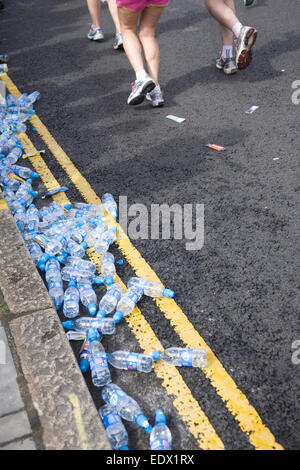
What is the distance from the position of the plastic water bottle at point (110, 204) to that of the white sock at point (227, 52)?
12.2ft

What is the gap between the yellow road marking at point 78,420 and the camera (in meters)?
2.34

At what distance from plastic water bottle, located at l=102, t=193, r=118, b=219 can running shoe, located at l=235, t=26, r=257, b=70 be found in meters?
3.21

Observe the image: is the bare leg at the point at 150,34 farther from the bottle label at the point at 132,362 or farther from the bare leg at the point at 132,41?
the bottle label at the point at 132,362

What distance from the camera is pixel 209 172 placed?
15.9 feet

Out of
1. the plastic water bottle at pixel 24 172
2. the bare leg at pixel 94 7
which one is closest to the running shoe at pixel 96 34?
the bare leg at pixel 94 7

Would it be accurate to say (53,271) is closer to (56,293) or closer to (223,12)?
(56,293)

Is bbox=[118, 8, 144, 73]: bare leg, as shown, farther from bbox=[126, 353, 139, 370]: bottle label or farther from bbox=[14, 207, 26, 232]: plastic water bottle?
bbox=[126, 353, 139, 370]: bottle label

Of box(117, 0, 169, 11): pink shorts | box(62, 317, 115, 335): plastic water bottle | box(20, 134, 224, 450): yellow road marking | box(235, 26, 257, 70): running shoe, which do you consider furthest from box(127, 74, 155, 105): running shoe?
box(62, 317, 115, 335): plastic water bottle

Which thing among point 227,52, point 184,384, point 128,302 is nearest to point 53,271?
point 128,302

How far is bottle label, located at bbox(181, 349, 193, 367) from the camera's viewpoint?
2.95 metres

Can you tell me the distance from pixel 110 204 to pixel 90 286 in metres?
1.14

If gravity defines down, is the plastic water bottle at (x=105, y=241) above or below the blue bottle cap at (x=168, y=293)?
above
